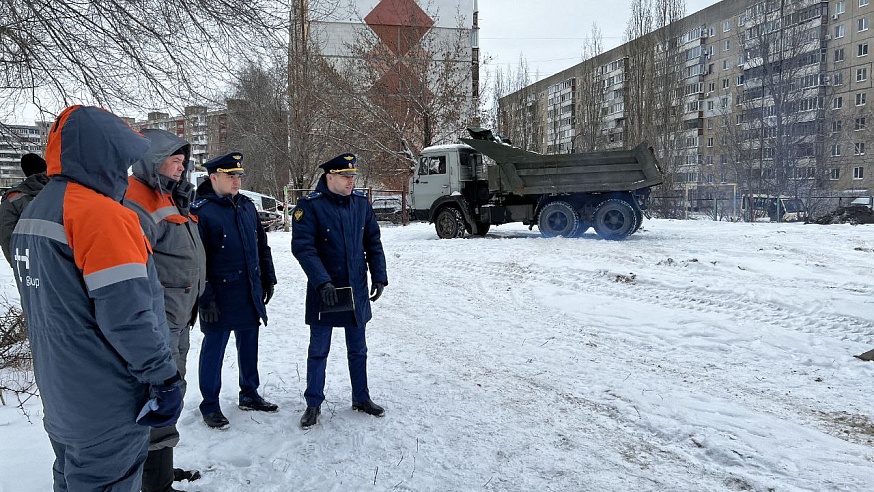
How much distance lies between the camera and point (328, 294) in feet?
12.9

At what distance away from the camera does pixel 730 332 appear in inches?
251

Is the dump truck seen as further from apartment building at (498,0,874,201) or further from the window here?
apartment building at (498,0,874,201)

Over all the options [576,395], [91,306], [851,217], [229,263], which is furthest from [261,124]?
[851,217]

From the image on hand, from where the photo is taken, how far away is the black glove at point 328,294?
3936 millimetres

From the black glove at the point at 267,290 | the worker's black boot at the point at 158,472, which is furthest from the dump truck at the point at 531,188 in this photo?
the worker's black boot at the point at 158,472

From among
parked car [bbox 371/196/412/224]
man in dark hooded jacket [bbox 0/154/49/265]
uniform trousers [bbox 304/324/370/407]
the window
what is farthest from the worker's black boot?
parked car [bbox 371/196/412/224]

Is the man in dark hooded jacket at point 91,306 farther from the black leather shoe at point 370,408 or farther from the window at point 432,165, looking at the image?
the window at point 432,165

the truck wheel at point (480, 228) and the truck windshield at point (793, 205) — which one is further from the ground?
the truck windshield at point (793, 205)

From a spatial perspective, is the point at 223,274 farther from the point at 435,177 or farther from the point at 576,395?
the point at 435,177

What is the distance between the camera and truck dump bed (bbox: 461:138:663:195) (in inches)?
586

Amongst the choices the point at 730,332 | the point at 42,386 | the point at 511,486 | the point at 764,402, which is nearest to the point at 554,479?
the point at 511,486

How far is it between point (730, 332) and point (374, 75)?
23.5 meters

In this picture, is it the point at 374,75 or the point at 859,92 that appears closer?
the point at 374,75

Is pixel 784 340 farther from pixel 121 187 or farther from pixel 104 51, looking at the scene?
pixel 104 51
